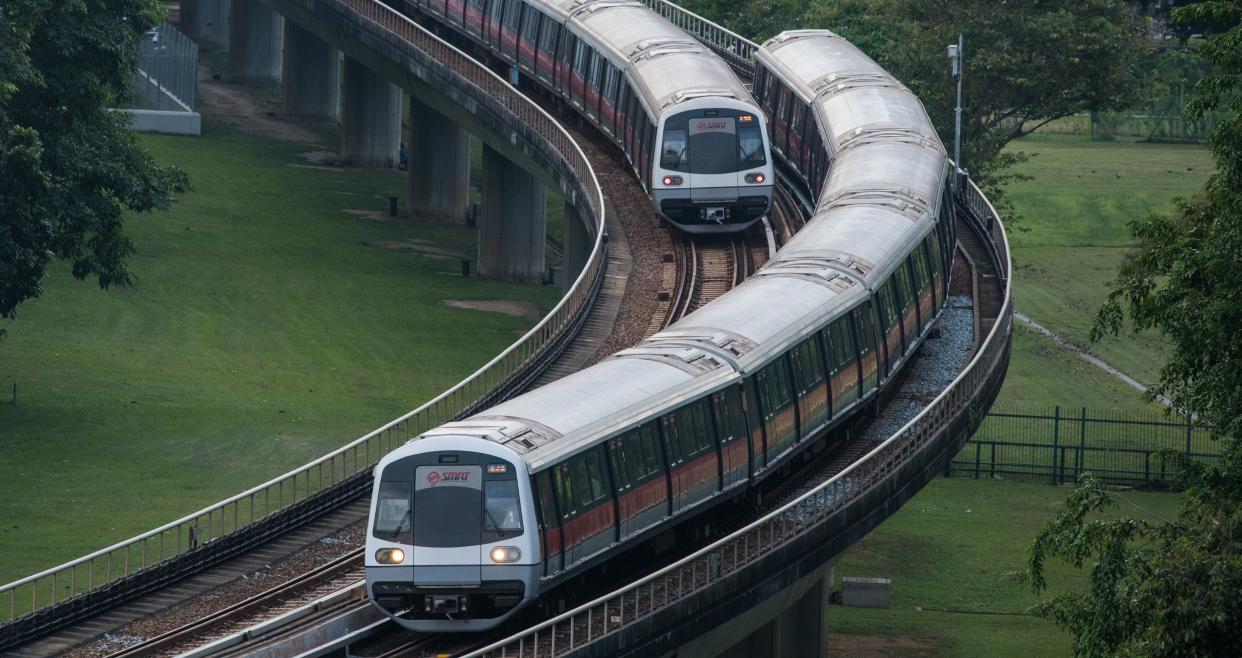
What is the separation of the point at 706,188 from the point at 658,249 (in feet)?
7.00

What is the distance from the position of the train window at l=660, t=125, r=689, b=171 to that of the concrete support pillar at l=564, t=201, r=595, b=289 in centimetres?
1178

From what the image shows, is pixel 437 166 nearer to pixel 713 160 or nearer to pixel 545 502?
pixel 713 160

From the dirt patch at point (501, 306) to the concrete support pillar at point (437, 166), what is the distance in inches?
531

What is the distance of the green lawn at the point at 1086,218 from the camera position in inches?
3078

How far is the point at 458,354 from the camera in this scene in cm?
6238

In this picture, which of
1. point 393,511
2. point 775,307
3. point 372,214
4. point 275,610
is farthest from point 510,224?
point 393,511

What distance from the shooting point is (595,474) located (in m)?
30.4

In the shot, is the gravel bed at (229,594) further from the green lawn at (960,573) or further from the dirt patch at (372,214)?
the dirt patch at (372,214)

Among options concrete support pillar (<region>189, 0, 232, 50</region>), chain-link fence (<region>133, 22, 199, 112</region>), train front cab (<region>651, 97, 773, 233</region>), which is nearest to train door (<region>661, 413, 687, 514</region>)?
train front cab (<region>651, 97, 773, 233</region>)

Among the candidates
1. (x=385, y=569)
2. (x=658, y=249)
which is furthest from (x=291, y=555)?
(x=658, y=249)

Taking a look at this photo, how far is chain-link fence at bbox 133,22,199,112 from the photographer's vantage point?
90250mm

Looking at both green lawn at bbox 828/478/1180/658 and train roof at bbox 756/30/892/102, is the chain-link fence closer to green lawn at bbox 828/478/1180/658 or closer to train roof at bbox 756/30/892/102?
train roof at bbox 756/30/892/102

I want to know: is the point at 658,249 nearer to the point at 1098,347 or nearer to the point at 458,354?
the point at 458,354

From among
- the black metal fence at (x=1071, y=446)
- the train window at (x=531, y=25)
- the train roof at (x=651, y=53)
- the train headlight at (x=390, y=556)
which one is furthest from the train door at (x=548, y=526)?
the train window at (x=531, y=25)
